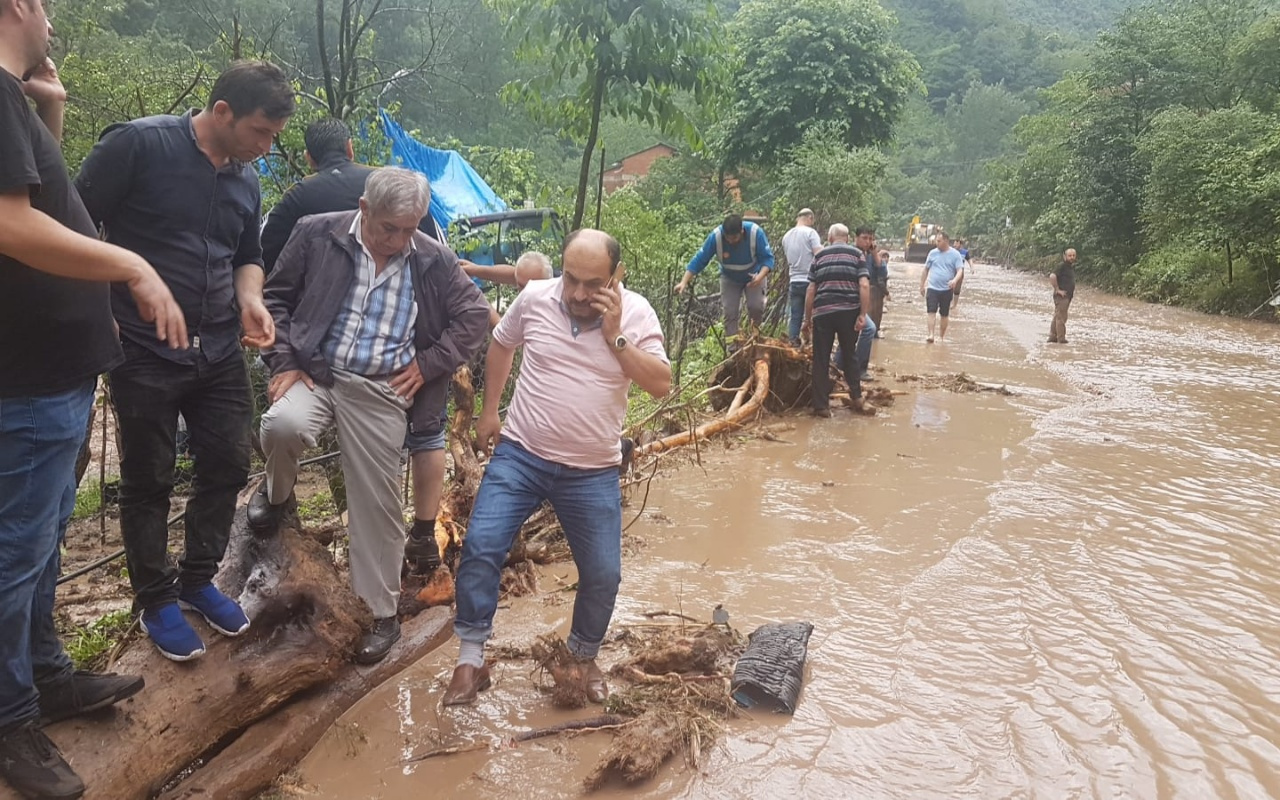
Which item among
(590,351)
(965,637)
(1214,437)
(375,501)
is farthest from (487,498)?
(1214,437)

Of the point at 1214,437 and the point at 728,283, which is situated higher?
the point at 728,283

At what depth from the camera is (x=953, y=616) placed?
435cm

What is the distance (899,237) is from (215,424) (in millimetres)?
72917

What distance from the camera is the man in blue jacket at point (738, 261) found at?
9227mm

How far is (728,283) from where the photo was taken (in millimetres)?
9719

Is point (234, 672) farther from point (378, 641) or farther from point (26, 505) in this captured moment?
point (26, 505)

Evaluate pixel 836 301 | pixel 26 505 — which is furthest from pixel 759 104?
pixel 26 505

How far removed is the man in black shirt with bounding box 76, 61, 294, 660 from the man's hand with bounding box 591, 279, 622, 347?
1123mm

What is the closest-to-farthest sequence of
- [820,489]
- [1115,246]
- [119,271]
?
[119,271], [820,489], [1115,246]

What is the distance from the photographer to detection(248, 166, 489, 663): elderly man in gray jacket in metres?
3.06

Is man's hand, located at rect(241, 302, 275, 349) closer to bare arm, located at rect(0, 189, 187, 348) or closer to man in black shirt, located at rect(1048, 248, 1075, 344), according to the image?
bare arm, located at rect(0, 189, 187, 348)

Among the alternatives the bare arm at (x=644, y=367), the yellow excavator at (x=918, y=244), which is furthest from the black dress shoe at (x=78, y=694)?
the yellow excavator at (x=918, y=244)

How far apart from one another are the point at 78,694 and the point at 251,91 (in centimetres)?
187

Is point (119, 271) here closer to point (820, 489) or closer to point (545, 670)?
point (545, 670)
